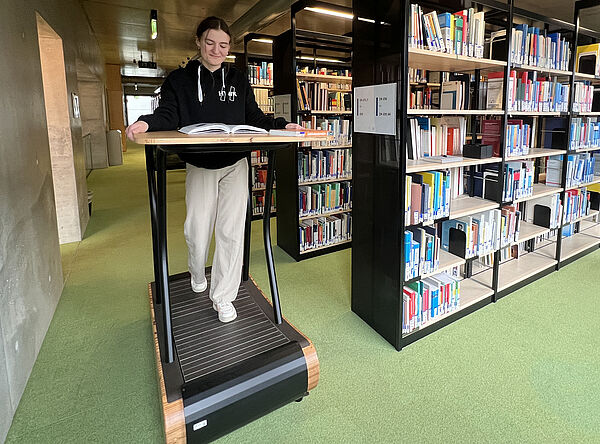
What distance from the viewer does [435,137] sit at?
9.51 ft

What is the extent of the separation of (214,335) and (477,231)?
2.08 metres

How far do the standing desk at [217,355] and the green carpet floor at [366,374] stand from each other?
226mm

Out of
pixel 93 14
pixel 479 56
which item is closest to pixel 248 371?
pixel 479 56

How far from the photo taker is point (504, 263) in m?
3.81

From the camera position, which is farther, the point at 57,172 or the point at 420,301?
the point at 57,172

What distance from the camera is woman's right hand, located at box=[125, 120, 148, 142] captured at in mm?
1605

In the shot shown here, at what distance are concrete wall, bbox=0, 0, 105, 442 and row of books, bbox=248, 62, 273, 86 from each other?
102 inches

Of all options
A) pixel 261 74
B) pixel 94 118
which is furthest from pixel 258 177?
pixel 94 118

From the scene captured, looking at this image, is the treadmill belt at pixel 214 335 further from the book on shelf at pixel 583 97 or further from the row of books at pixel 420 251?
the book on shelf at pixel 583 97

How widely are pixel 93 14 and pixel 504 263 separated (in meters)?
7.96

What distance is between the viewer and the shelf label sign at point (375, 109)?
94.7 inches

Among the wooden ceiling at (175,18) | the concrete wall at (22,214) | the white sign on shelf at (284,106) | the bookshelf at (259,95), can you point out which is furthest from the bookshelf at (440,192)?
the bookshelf at (259,95)

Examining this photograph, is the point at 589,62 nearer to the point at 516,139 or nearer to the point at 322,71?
the point at 516,139

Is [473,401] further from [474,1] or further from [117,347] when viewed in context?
[474,1]
